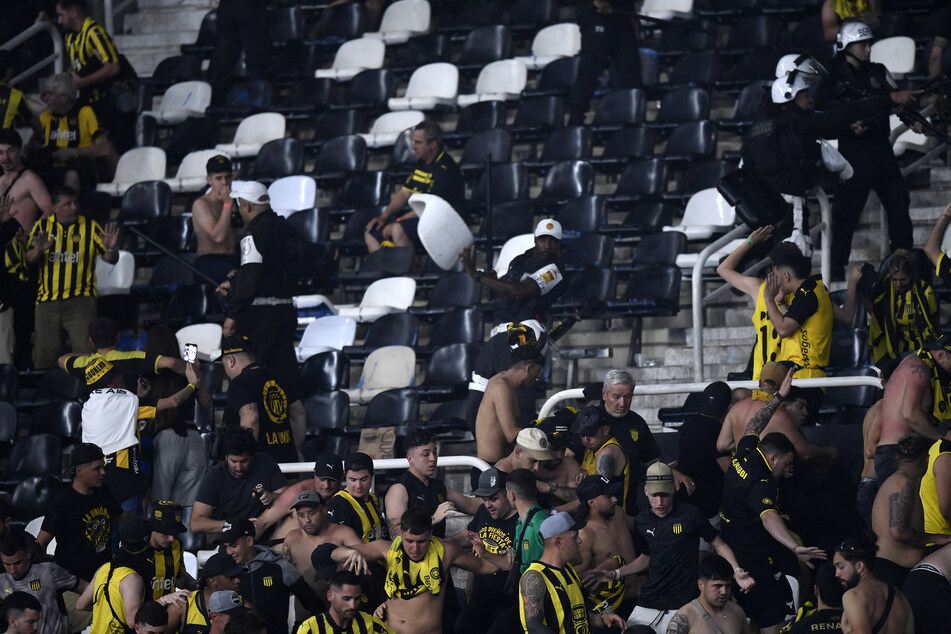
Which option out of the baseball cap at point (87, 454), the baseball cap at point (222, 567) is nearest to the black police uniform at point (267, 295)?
the baseball cap at point (87, 454)

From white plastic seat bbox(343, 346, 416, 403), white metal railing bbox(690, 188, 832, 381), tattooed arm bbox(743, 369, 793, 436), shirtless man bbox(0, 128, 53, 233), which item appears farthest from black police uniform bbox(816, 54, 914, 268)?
shirtless man bbox(0, 128, 53, 233)

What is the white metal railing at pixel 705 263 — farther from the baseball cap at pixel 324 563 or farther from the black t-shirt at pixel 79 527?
the black t-shirt at pixel 79 527

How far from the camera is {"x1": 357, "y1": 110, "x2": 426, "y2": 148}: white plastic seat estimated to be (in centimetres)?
1373

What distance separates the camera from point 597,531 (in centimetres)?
834

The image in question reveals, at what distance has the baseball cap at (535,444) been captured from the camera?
8633 millimetres

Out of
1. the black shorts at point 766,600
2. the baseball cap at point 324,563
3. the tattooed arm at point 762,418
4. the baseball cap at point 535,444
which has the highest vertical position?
the tattooed arm at point 762,418

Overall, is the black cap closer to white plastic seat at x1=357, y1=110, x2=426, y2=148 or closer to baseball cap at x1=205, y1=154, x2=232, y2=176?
baseball cap at x1=205, y1=154, x2=232, y2=176

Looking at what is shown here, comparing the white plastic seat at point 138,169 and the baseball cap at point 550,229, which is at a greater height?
the white plastic seat at point 138,169

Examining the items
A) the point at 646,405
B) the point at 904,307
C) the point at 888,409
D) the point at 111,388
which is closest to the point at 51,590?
the point at 111,388

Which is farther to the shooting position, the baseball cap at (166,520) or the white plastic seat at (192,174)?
the white plastic seat at (192,174)

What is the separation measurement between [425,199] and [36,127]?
3639mm

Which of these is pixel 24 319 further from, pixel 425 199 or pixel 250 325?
pixel 425 199

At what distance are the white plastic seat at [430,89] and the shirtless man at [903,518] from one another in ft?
23.7

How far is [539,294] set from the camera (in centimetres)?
1055
